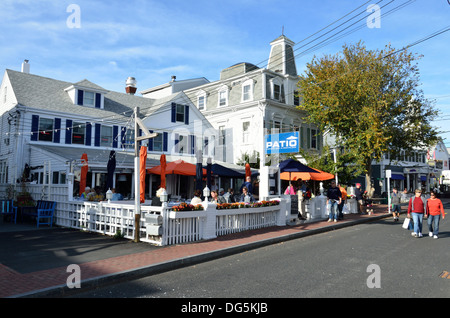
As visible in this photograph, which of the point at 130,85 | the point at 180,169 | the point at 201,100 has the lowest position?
the point at 180,169

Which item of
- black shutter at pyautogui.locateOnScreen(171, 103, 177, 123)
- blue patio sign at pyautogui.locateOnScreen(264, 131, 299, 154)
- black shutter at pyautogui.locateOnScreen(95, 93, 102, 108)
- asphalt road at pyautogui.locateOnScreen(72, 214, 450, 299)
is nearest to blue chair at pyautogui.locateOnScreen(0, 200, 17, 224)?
asphalt road at pyautogui.locateOnScreen(72, 214, 450, 299)

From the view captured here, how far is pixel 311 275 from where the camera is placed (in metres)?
6.06

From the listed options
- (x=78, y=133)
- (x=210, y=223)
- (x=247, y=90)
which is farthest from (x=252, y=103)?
(x=210, y=223)

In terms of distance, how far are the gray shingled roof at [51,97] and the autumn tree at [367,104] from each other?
15791mm

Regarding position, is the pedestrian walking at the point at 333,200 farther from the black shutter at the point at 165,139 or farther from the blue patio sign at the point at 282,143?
the black shutter at the point at 165,139

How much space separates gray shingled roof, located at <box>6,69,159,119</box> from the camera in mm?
19859

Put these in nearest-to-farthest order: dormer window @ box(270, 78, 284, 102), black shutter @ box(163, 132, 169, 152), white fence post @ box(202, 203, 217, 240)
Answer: white fence post @ box(202, 203, 217, 240)
black shutter @ box(163, 132, 169, 152)
dormer window @ box(270, 78, 284, 102)

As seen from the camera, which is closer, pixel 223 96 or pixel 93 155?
pixel 93 155

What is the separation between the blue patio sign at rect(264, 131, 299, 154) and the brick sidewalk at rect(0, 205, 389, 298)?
3.31 meters

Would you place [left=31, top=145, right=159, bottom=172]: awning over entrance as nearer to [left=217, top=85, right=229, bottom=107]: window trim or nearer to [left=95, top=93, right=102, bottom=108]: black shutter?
[left=95, top=93, right=102, bottom=108]: black shutter

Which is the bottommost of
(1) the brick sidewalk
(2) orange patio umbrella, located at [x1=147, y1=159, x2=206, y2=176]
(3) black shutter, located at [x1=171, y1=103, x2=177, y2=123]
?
(1) the brick sidewalk

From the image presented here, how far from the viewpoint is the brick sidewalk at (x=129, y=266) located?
5.13 metres

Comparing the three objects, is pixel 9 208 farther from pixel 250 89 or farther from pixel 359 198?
pixel 250 89

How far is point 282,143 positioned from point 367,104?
53.3ft
